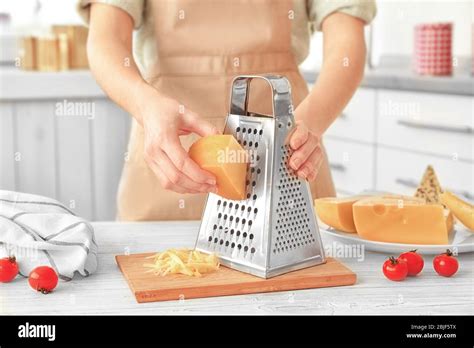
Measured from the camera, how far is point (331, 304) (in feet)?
3.50

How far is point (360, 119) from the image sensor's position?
3.54 metres

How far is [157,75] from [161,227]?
1.34 feet

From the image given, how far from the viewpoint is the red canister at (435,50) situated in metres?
3.44

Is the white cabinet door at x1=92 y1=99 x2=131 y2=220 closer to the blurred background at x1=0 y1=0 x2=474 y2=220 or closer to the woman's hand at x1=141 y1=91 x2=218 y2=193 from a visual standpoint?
the blurred background at x1=0 y1=0 x2=474 y2=220

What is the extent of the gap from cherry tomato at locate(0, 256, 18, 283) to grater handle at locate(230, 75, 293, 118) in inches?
16.3

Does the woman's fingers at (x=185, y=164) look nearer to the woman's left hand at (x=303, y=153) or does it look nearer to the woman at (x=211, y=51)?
the woman's left hand at (x=303, y=153)

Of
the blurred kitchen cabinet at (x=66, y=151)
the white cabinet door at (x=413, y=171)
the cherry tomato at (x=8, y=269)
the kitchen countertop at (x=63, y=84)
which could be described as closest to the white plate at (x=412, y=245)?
the cherry tomato at (x=8, y=269)

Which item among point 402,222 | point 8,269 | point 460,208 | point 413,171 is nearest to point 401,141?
point 413,171

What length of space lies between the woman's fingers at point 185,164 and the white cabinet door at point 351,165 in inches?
93.7

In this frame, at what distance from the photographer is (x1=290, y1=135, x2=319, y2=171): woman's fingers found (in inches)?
47.0

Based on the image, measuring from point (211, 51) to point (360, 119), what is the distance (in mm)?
1873

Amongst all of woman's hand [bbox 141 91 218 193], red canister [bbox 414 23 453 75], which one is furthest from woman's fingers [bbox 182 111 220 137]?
red canister [bbox 414 23 453 75]

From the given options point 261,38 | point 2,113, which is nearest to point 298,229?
point 261,38

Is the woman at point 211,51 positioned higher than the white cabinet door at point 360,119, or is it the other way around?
the woman at point 211,51
